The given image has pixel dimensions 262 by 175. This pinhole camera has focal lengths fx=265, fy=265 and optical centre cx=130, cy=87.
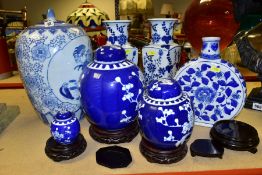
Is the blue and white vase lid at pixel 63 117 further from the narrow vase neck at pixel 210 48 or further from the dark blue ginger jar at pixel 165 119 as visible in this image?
the narrow vase neck at pixel 210 48

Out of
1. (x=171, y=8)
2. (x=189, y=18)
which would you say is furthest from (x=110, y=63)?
(x=171, y=8)

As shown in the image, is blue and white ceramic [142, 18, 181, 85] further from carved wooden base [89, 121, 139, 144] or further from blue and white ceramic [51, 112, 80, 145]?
blue and white ceramic [51, 112, 80, 145]

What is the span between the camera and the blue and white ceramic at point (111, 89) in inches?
25.2

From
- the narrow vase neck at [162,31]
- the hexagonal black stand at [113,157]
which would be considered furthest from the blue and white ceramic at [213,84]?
the hexagonal black stand at [113,157]

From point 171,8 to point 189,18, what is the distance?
1.75 m

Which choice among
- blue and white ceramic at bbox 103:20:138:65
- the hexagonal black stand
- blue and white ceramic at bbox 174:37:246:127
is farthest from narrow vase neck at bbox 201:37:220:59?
the hexagonal black stand

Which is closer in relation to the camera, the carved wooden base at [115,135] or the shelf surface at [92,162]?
the shelf surface at [92,162]

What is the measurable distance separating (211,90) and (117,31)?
1.15 ft

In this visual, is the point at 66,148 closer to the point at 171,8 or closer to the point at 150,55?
the point at 150,55

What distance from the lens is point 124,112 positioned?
2.19 ft

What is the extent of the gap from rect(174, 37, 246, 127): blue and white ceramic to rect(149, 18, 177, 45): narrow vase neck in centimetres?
14

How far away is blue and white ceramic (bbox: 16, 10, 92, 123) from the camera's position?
70cm

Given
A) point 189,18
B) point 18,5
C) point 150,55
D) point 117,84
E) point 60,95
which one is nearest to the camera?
point 117,84

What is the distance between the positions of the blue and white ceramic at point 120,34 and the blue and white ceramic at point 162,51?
47mm
